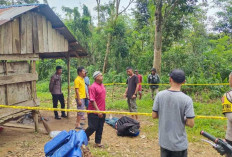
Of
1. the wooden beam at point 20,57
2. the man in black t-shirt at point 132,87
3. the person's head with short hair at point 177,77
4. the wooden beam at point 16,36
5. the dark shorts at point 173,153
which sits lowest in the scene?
the dark shorts at point 173,153

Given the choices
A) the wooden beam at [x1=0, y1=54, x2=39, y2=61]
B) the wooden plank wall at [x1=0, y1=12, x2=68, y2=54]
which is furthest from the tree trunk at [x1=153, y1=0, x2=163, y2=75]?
the wooden beam at [x1=0, y1=54, x2=39, y2=61]

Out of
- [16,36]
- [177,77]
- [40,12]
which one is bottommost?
[177,77]

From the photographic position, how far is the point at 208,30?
73.0 feet

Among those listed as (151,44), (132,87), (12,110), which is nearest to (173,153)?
(132,87)

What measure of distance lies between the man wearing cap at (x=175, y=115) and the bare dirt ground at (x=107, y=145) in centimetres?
218

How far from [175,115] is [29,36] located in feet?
14.3

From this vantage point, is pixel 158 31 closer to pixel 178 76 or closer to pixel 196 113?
pixel 196 113

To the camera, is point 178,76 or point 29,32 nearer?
point 178,76

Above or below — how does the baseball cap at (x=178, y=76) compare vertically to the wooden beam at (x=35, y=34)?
below

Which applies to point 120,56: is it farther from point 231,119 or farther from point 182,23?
point 231,119

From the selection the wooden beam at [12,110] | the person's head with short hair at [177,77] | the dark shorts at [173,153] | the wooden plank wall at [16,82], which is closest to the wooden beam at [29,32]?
the wooden plank wall at [16,82]

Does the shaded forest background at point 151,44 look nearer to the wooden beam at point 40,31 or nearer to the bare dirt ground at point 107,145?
the bare dirt ground at point 107,145

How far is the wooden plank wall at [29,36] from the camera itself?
4723mm

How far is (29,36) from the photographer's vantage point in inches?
210
